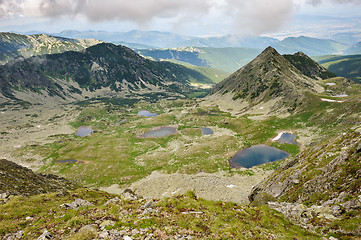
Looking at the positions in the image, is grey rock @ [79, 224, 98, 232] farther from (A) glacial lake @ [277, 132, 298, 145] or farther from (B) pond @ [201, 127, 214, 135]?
(B) pond @ [201, 127, 214, 135]

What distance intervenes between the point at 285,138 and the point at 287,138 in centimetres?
109

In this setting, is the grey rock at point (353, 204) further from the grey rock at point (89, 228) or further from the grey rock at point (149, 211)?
the grey rock at point (89, 228)

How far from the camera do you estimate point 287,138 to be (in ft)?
384

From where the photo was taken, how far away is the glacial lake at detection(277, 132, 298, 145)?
113000mm

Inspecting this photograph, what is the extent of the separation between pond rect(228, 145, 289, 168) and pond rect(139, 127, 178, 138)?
79870mm

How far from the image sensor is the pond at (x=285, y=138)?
113350 mm

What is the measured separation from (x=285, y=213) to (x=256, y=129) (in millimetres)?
119991

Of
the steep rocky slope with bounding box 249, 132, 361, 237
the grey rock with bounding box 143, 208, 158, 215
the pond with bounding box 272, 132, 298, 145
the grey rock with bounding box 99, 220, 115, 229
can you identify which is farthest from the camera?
the pond with bounding box 272, 132, 298, 145

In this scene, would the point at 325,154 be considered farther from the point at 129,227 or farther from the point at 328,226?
the point at 129,227

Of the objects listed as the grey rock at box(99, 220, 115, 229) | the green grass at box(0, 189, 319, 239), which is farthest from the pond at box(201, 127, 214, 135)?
the grey rock at box(99, 220, 115, 229)

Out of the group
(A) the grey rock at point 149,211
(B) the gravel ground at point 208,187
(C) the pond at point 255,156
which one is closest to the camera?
(A) the grey rock at point 149,211

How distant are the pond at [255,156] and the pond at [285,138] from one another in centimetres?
927

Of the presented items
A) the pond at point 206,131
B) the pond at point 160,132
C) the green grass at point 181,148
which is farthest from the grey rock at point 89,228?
the pond at point 160,132

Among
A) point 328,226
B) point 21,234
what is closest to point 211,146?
point 328,226
